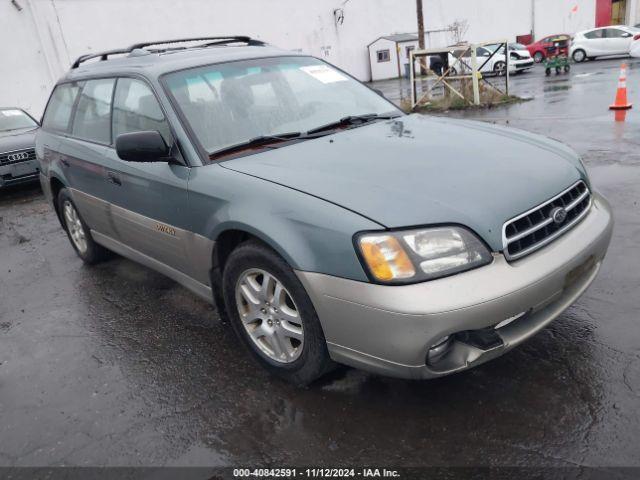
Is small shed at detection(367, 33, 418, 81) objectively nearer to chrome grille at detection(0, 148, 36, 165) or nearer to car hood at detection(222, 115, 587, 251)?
chrome grille at detection(0, 148, 36, 165)

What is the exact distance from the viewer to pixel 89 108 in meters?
4.27

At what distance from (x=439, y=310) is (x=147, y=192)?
2.08m

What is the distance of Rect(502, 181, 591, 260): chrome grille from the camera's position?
235 cm

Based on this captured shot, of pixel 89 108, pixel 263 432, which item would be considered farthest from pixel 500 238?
pixel 89 108

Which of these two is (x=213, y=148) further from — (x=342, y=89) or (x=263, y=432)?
(x=263, y=432)

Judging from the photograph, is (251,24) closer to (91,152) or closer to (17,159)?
(17,159)

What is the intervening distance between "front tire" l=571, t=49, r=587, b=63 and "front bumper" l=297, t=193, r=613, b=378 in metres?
26.9

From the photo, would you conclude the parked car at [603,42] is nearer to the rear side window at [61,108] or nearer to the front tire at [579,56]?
the front tire at [579,56]

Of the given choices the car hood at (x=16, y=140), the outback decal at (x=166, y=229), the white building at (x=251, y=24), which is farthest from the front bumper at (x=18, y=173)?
the white building at (x=251, y=24)

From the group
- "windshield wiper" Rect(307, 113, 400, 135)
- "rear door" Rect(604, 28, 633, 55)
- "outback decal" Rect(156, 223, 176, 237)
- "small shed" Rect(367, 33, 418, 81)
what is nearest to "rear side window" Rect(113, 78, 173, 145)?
"outback decal" Rect(156, 223, 176, 237)

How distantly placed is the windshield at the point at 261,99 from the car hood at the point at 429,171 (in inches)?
10.2

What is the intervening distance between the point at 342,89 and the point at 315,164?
126cm

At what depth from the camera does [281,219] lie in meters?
2.52

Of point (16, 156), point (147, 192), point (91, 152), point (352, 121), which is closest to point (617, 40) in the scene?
point (16, 156)
